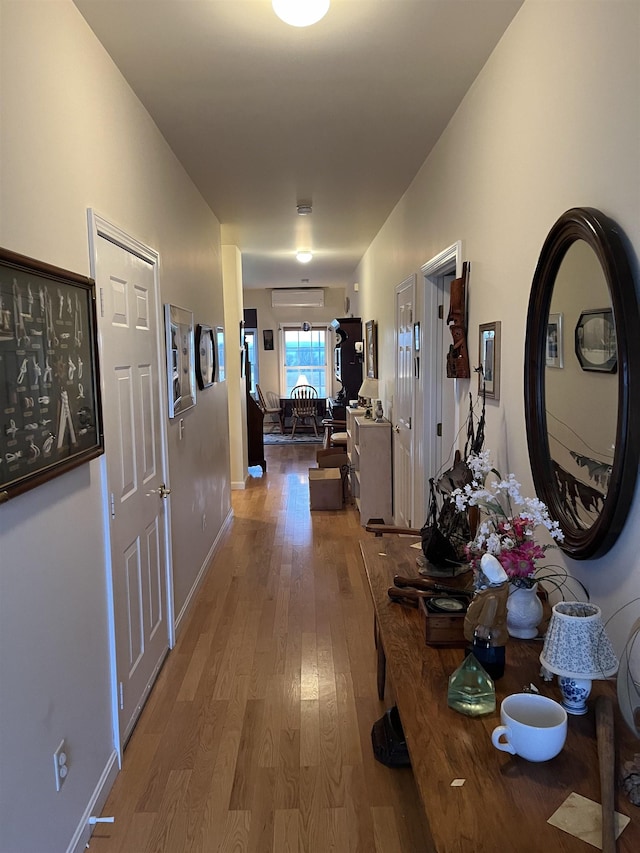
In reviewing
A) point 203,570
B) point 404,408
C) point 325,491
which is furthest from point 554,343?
point 325,491

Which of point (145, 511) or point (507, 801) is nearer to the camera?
point (507, 801)

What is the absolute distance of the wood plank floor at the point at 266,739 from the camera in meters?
1.87

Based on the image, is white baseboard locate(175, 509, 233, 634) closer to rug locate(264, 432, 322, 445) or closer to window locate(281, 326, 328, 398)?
rug locate(264, 432, 322, 445)

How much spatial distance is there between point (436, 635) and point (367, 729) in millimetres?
1013

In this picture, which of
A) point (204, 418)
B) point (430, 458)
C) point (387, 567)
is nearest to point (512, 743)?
point (387, 567)

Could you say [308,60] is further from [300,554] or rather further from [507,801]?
[300,554]

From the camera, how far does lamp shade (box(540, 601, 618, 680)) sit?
123 centimetres

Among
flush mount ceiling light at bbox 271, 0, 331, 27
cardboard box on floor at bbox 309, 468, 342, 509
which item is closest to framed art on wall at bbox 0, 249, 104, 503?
flush mount ceiling light at bbox 271, 0, 331, 27

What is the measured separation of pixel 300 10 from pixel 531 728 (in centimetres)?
194

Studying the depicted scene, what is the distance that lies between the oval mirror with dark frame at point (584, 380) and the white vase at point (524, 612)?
0.16 metres

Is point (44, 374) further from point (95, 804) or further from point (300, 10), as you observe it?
point (95, 804)

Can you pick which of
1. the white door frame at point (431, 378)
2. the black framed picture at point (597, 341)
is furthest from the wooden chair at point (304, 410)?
the black framed picture at point (597, 341)

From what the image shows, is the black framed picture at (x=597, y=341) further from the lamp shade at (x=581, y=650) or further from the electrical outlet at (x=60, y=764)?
the electrical outlet at (x=60, y=764)

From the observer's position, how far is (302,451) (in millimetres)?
9156
